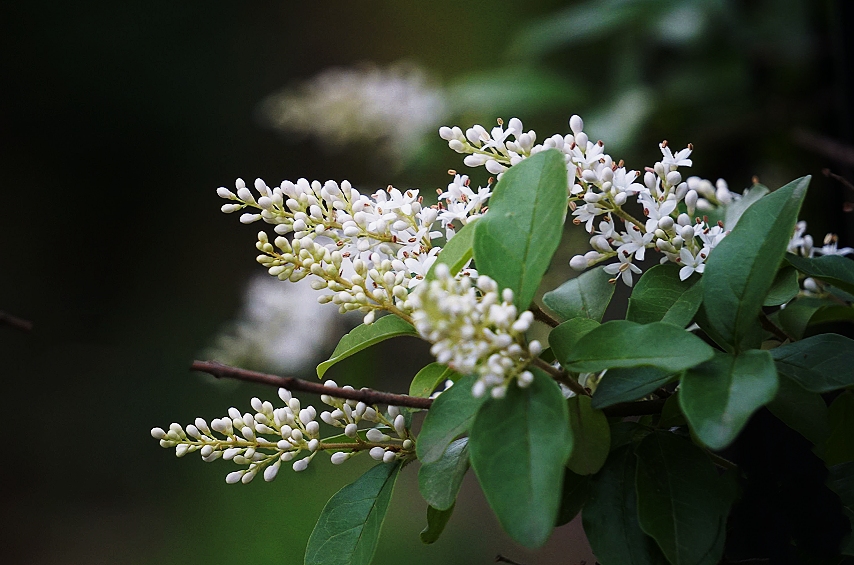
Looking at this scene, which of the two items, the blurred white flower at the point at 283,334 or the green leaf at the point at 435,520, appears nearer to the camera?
the green leaf at the point at 435,520

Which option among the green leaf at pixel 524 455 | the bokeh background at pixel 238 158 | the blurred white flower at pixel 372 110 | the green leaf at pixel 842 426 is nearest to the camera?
the green leaf at pixel 524 455

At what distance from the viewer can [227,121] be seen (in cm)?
197

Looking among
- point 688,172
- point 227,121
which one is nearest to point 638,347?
point 688,172

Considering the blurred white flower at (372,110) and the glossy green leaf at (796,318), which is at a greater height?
the blurred white flower at (372,110)

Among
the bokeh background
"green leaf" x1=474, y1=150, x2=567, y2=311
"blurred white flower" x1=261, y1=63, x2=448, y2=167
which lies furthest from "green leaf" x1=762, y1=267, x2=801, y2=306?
"blurred white flower" x1=261, y1=63, x2=448, y2=167

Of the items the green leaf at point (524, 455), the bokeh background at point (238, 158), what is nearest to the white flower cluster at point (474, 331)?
the green leaf at point (524, 455)

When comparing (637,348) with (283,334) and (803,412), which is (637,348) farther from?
(283,334)

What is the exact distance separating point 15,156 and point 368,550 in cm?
207

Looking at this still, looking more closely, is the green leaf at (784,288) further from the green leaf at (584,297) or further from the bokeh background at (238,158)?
the bokeh background at (238,158)

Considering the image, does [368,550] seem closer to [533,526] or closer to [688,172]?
[533,526]

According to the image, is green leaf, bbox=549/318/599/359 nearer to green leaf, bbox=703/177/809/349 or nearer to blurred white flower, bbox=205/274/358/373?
green leaf, bbox=703/177/809/349

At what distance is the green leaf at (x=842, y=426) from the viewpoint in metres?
0.28

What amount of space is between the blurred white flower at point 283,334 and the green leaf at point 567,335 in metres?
0.66

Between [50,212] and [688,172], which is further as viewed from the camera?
[50,212]
